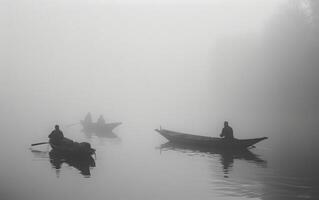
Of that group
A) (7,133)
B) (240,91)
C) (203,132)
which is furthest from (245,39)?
(7,133)

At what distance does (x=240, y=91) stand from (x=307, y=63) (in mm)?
32923

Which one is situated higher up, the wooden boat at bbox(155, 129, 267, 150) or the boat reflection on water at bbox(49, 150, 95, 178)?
the wooden boat at bbox(155, 129, 267, 150)

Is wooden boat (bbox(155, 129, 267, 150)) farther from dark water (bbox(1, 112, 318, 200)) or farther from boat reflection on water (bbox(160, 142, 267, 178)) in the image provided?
dark water (bbox(1, 112, 318, 200))

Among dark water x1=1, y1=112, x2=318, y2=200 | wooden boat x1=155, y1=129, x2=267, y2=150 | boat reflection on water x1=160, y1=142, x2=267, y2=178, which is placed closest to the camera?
dark water x1=1, y1=112, x2=318, y2=200

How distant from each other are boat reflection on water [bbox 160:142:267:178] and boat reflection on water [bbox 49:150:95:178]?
26.7 ft

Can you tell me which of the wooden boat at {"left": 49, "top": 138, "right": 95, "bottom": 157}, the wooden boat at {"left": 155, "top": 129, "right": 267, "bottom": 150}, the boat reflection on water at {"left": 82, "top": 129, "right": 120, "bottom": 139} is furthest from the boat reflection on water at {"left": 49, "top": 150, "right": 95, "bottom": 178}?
the boat reflection on water at {"left": 82, "top": 129, "right": 120, "bottom": 139}

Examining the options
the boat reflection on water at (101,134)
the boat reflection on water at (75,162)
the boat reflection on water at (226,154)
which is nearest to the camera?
the boat reflection on water at (75,162)

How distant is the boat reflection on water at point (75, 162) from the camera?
2701cm

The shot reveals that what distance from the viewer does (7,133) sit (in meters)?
45.3

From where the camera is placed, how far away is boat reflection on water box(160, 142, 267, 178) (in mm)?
30130

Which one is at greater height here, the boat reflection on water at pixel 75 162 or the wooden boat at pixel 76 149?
the wooden boat at pixel 76 149

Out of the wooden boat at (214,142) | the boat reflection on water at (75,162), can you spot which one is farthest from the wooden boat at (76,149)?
the wooden boat at (214,142)

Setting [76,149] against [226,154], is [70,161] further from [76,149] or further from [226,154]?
[226,154]

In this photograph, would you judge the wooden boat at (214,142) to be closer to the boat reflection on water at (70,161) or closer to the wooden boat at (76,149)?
the boat reflection on water at (70,161)
